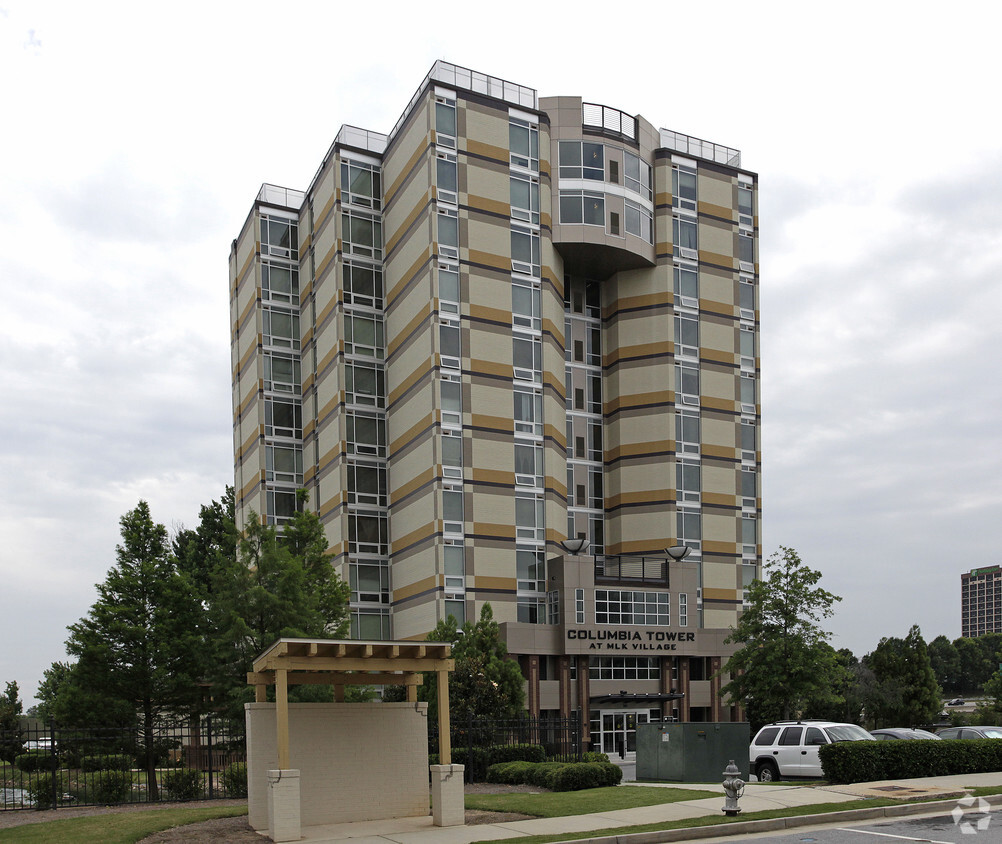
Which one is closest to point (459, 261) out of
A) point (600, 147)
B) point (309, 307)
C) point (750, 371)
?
point (600, 147)

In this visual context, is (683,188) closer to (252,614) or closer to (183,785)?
(252,614)

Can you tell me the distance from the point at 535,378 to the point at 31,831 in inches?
1546

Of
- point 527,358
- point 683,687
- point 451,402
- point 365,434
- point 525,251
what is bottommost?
point 683,687

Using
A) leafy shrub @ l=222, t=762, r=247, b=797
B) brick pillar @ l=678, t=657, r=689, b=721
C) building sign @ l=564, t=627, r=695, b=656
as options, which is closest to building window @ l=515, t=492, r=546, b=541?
building sign @ l=564, t=627, r=695, b=656

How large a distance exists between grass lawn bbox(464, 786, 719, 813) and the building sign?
27.7 m

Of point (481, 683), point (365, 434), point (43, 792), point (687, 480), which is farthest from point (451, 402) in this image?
point (43, 792)

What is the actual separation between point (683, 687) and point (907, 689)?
1236cm

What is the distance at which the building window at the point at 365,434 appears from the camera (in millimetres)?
59188

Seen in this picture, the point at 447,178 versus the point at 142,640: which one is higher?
the point at 447,178

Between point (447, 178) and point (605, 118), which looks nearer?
point (447, 178)

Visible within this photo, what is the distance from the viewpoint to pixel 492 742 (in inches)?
1163

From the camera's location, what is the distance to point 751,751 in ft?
92.0

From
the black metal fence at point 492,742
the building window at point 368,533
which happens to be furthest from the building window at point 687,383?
the black metal fence at point 492,742

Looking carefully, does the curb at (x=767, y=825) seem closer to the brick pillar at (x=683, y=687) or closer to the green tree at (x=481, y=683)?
the green tree at (x=481, y=683)
